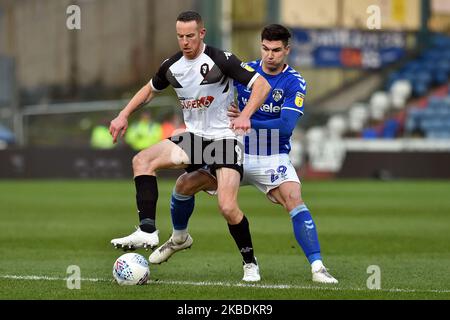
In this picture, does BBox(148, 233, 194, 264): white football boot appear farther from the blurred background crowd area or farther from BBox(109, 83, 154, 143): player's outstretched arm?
the blurred background crowd area

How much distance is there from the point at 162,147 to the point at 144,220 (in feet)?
2.24

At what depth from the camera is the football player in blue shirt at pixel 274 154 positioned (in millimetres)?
8797

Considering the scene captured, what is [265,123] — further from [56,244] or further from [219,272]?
[56,244]

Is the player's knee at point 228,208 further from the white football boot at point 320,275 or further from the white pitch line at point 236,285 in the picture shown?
the white football boot at point 320,275

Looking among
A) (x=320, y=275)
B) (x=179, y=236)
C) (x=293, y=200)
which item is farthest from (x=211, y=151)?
(x=320, y=275)

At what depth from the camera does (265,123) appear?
8.84 m

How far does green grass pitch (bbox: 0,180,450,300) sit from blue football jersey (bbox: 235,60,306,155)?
1148 millimetres

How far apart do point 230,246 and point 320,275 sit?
12.4ft

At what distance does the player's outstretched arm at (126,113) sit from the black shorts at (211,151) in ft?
1.37

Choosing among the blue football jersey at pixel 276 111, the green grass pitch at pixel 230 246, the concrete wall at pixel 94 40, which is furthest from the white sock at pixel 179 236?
the concrete wall at pixel 94 40

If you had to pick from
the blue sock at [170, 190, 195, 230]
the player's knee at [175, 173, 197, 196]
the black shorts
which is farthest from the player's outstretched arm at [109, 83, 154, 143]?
the blue sock at [170, 190, 195, 230]

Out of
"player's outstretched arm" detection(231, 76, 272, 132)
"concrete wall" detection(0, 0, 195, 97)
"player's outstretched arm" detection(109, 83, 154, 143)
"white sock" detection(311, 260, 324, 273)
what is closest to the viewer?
"player's outstretched arm" detection(231, 76, 272, 132)

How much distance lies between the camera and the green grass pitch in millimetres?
7941
